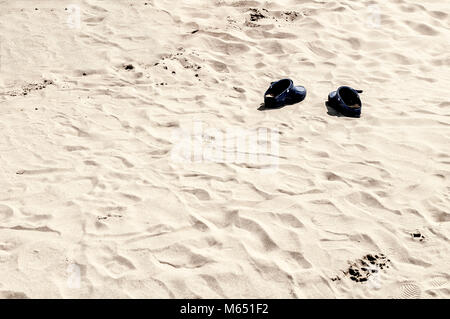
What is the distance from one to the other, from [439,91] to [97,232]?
3.95 metres

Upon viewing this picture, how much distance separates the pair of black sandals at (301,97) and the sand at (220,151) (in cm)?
9

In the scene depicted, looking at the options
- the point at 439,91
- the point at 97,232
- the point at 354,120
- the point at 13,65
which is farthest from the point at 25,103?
the point at 439,91

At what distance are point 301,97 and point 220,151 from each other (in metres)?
1.26

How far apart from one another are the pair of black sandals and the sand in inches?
3.6

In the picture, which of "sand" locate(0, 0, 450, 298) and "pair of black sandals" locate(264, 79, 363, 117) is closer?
"sand" locate(0, 0, 450, 298)

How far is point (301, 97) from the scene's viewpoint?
5867 millimetres

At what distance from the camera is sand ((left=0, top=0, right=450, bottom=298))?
3.85 metres

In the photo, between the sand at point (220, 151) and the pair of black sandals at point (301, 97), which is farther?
the pair of black sandals at point (301, 97)

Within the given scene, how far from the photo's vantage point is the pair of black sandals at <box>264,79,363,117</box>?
5.60 m

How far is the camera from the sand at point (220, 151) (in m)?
3.85

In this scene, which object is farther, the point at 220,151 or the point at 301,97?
the point at 301,97

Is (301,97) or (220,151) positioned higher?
(301,97)

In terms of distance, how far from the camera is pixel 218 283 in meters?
3.73

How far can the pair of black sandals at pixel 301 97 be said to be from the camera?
5598 millimetres
